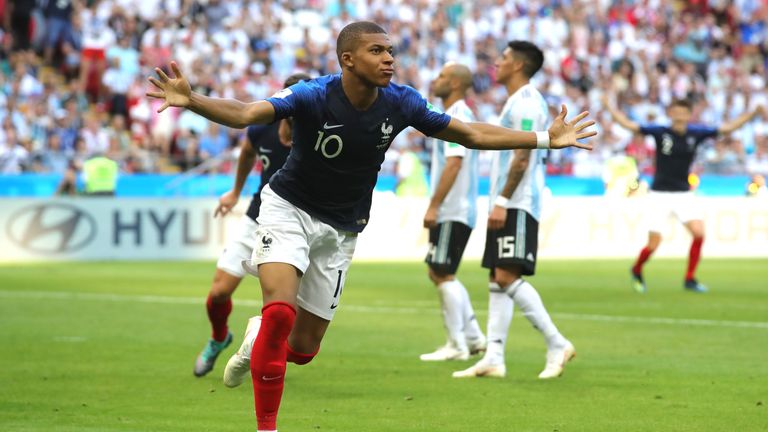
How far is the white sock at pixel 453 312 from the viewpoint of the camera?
36.6ft

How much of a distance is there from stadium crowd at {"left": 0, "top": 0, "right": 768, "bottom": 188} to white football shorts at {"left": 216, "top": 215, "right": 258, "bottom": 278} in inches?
584

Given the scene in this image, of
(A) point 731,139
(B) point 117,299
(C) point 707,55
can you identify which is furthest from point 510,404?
(C) point 707,55

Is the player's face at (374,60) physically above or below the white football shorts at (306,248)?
above

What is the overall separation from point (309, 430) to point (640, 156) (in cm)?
2326

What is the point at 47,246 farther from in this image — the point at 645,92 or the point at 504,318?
the point at 645,92

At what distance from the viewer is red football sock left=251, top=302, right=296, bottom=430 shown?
22.7 ft

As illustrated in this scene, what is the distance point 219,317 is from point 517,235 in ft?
7.51

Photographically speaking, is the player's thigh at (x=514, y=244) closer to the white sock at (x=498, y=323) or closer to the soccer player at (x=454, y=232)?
the white sock at (x=498, y=323)

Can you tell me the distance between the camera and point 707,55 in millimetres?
36656

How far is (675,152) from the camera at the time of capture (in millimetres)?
18375

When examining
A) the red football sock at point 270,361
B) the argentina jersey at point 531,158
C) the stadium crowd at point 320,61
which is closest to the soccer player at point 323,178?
the red football sock at point 270,361

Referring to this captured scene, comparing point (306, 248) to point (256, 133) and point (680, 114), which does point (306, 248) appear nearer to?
point (256, 133)

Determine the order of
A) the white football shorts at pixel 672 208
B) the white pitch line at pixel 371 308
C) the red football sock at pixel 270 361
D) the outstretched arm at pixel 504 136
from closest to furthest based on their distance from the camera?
the red football sock at pixel 270 361, the outstretched arm at pixel 504 136, the white pitch line at pixel 371 308, the white football shorts at pixel 672 208

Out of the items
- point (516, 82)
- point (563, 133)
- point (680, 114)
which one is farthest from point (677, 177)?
point (563, 133)
